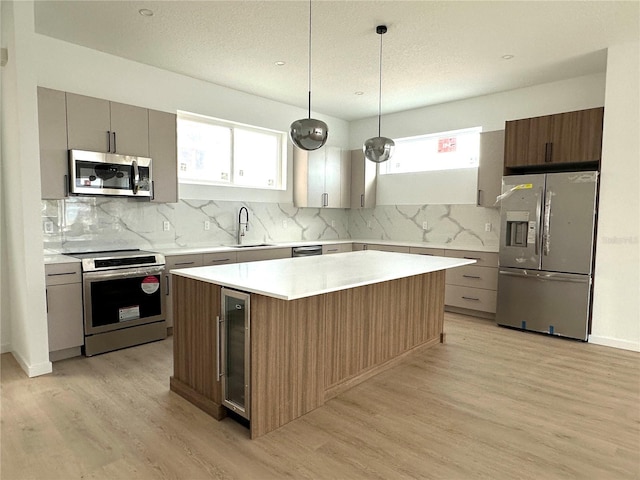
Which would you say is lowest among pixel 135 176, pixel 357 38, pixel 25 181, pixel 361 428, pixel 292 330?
pixel 361 428

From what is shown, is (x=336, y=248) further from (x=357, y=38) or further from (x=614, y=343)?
(x=614, y=343)

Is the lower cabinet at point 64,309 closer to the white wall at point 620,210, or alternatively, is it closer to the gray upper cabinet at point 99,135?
the gray upper cabinet at point 99,135

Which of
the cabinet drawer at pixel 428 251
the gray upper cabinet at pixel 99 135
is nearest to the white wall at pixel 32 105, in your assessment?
the gray upper cabinet at pixel 99 135

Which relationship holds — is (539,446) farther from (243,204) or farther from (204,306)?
(243,204)

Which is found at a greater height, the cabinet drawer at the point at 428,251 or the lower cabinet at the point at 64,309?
the cabinet drawer at the point at 428,251

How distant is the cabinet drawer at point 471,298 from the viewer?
4.72 meters

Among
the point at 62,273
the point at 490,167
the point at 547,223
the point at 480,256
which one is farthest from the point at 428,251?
the point at 62,273

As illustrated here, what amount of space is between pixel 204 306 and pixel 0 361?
2.18 m

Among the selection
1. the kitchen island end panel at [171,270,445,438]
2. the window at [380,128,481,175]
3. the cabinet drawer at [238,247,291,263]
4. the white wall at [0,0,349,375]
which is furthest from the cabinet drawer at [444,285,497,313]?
the white wall at [0,0,349,375]

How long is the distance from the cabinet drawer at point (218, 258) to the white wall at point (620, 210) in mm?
3750

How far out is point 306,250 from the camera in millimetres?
5262

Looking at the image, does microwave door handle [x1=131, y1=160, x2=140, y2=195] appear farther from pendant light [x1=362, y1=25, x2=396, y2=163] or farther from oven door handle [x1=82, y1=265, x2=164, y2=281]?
pendant light [x1=362, y1=25, x2=396, y2=163]

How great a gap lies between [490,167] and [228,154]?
3309 millimetres

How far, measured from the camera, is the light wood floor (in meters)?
1.96
